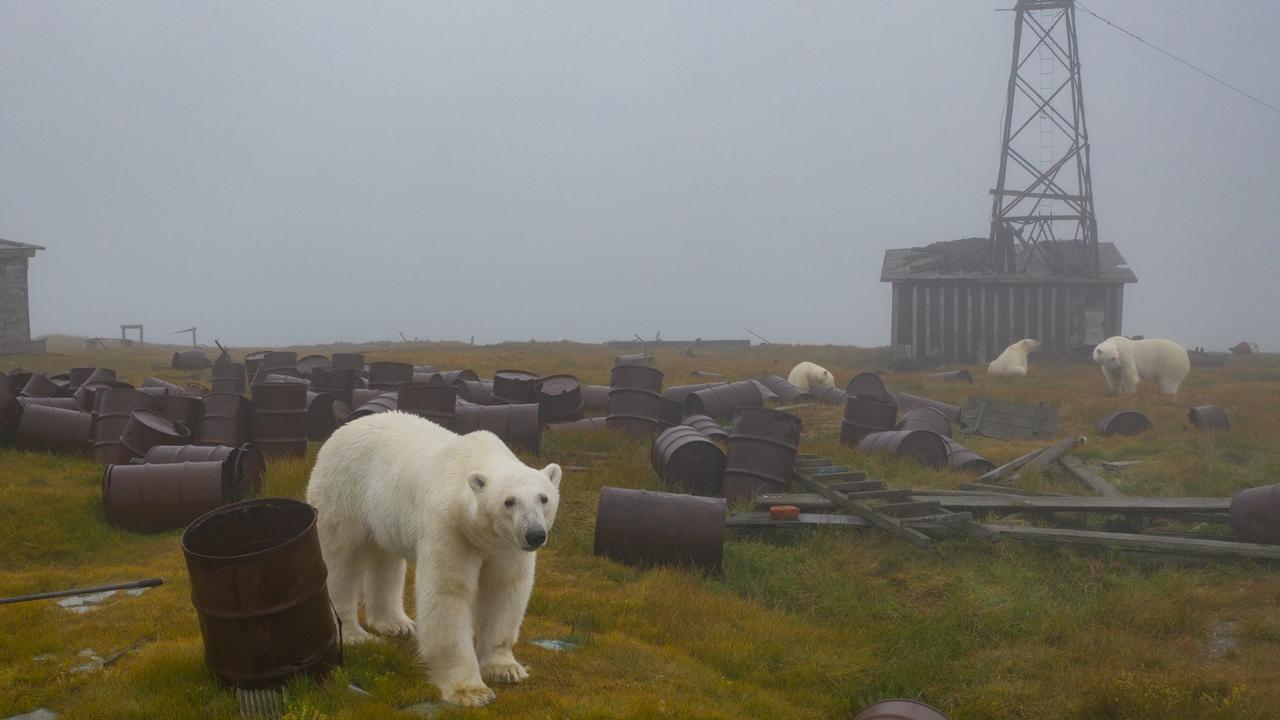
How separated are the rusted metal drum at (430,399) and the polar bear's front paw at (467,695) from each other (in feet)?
22.6

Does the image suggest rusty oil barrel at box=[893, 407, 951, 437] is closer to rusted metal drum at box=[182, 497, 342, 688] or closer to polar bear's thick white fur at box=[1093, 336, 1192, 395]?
polar bear's thick white fur at box=[1093, 336, 1192, 395]

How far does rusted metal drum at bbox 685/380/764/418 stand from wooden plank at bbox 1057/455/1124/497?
531 cm

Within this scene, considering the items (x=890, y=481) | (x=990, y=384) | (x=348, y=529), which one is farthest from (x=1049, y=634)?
(x=990, y=384)

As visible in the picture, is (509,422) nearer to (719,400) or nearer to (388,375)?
(388,375)

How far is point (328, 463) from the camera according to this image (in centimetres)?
647

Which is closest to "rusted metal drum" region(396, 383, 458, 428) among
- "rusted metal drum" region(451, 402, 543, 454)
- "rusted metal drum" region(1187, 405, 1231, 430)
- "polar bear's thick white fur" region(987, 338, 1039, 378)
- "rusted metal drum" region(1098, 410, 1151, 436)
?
"rusted metal drum" region(451, 402, 543, 454)

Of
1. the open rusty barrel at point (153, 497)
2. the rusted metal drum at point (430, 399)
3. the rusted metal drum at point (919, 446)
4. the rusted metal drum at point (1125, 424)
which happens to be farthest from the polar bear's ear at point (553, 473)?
the rusted metal drum at point (1125, 424)

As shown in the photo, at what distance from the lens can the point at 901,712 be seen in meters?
5.52

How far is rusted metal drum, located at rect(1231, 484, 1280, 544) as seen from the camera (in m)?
9.12

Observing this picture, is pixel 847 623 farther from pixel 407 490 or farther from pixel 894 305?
pixel 894 305

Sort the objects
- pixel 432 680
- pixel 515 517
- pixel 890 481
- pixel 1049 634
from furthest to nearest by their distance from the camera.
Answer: pixel 890 481 < pixel 1049 634 < pixel 432 680 < pixel 515 517

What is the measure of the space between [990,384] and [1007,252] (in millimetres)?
11398

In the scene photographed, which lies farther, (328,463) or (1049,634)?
(1049,634)

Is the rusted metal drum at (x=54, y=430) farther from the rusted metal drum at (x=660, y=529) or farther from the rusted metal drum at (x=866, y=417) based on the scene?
the rusted metal drum at (x=866, y=417)
